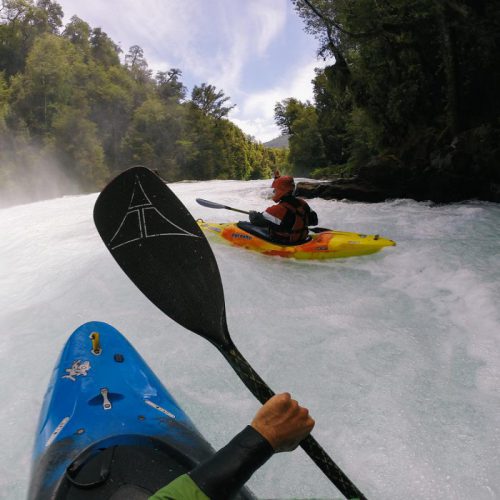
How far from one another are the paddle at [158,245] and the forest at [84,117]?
26064 mm

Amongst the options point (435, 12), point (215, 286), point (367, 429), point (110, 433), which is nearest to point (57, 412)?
point (110, 433)

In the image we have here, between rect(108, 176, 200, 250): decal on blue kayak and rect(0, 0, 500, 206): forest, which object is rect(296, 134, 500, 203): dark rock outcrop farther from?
rect(108, 176, 200, 250): decal on blue kayak

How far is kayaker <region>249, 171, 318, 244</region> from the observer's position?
4508mm

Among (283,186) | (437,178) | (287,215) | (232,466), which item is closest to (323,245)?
(287,215)

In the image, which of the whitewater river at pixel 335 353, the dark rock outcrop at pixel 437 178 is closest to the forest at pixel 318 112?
the dark rock outcrop at pixel 437 178

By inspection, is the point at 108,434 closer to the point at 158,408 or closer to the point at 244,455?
the point at 158,408

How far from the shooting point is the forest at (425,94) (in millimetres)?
7426

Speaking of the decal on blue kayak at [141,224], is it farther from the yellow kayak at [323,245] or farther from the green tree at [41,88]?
the green tree at [41,88]

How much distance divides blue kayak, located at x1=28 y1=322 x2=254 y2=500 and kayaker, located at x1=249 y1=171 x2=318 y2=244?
2886 millimetres

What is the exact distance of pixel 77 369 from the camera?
1920 millimetres

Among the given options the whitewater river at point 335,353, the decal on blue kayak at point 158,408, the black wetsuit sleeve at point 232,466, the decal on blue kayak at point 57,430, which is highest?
the black wetsuit sleeve at point 232,466

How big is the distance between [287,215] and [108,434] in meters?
3.56

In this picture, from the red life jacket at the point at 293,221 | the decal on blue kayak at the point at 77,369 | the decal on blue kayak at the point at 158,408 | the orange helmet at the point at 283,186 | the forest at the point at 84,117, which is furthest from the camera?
the forest at the point at 84,117

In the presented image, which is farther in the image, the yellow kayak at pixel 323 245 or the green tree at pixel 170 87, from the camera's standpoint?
the green tree at pixel 170 87
